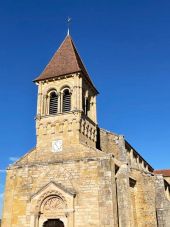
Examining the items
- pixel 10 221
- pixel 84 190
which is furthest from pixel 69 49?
pixel 10 221

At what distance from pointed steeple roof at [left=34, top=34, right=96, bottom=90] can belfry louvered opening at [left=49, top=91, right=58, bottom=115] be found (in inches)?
53.6

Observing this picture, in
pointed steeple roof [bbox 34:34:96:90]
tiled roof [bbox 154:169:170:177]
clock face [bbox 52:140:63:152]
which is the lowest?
clock face [bbox 52:140:63:152]

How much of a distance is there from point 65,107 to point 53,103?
1160mm

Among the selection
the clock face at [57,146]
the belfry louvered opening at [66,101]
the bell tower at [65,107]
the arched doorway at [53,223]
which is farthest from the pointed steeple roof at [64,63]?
the arched doorway at [53,223]

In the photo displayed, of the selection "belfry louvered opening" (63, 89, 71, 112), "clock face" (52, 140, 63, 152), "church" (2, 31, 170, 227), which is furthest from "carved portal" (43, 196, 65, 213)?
"belfry louvered opening" (63, 89, 71, 112)

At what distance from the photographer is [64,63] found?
24891mm

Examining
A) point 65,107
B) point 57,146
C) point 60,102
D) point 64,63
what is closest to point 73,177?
point 57,146

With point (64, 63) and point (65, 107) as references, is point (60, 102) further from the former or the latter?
point (64, 63)

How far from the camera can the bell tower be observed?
2180cm

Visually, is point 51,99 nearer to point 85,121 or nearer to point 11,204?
point 85,121

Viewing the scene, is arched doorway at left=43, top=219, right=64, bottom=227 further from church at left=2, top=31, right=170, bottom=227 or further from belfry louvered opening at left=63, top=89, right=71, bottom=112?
belfry louvered opening at left=63, top=89, right=71, bottom=112

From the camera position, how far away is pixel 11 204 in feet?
68.6

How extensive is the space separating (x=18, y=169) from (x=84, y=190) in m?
5.39

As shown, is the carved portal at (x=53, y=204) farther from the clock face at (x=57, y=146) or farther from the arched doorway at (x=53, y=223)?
the clock face at (x=57, y=146)
